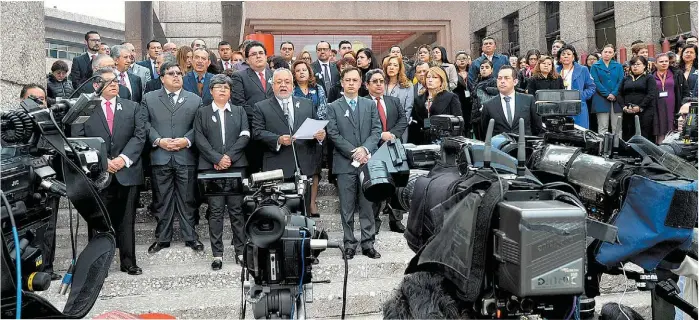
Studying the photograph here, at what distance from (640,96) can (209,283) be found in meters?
6.33

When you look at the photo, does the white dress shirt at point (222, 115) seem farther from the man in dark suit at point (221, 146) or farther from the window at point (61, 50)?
the window at point (61, 50)

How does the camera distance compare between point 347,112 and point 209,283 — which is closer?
point 209,283

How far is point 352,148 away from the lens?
6.21 metres

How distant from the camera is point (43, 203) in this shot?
2645 millimetres

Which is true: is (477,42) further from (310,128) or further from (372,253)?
(310,128)

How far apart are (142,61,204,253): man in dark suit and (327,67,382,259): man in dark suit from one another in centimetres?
132

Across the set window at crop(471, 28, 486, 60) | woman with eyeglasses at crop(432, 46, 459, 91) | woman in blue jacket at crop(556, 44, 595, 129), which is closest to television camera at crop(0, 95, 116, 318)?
woman with eyeglasses at crop(432, 46, 459, 91)

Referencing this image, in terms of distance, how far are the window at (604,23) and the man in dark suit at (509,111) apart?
8.84 metres

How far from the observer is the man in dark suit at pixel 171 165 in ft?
19.9

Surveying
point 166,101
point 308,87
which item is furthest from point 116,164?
point 308,87

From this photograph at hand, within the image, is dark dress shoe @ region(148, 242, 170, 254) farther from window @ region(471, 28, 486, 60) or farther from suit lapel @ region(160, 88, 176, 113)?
window @ region(471, 28, 486, 60)

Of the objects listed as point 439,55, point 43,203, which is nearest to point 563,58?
point 439,55

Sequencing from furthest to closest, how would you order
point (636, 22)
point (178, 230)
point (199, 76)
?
point (636, 22) < point (199, 76) < point (178, 230)

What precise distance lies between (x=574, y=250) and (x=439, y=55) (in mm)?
6846
